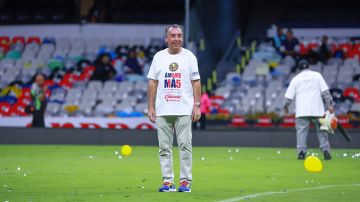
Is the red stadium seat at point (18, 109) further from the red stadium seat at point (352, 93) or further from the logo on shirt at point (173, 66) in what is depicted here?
the logo on shirt at point (173, 66)

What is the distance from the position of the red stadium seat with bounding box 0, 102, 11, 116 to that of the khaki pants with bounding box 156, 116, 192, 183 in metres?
23.9

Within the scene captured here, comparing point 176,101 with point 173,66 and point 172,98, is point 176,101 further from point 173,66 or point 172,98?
point 173,66

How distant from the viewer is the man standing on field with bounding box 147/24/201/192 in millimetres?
14910

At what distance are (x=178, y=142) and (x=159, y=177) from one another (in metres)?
3.23

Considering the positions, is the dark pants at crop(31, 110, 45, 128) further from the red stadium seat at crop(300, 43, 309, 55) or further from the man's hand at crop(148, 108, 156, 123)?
the man's hand at crop(148, 108, 156, 123)

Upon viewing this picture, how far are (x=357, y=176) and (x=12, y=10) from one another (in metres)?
28.8

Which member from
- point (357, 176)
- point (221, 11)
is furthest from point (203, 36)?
point (357, 176)

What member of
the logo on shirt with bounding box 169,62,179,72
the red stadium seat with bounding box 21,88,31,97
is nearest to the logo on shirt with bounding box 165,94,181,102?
the logo on shirt with bounding box 169,62,179,72

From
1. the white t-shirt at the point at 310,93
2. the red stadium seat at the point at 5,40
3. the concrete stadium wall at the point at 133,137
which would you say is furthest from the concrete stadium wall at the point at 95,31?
the white t-shirt at the point at 310,93

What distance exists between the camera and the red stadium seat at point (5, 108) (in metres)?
38.3

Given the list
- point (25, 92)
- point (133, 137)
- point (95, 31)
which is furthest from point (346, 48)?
point (25, 92)

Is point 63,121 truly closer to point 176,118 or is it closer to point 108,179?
point 108,179

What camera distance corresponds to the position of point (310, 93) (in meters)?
22.9

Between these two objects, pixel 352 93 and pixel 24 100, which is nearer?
pixel 352 93
